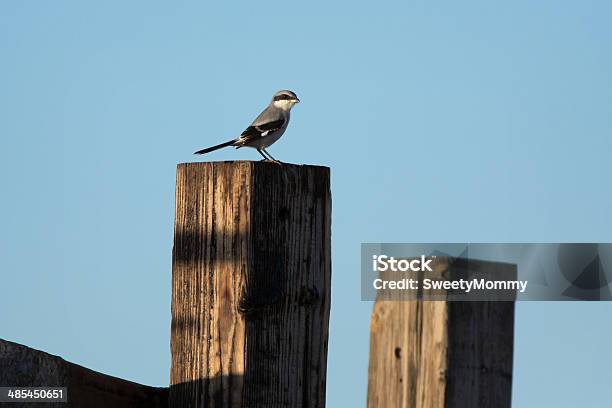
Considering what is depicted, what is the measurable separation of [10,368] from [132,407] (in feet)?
2.11

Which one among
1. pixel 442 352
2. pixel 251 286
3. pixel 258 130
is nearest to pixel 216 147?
pixel 258 130

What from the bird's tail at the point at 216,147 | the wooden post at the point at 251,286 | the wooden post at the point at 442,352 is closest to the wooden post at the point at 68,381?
the wooden post at the point at 251,286

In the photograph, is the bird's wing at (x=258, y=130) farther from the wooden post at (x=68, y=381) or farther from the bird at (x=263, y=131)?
the wooden post at (x=68, y=381)

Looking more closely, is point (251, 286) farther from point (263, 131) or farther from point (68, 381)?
point (263, 131)

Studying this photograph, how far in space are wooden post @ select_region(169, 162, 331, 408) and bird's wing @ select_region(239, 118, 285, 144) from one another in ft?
14.7

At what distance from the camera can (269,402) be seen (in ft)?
13.1

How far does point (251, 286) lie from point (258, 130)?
4.89 metres

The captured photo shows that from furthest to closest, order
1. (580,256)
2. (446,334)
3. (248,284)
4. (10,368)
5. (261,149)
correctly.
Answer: (261,149) → (580,256) → (248,284) → (10,368) → (446,334)

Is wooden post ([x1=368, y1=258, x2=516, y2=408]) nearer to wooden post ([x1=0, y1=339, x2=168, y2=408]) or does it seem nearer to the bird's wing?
wooden post ([x1=0, y1=339, x2=168, y2=408])

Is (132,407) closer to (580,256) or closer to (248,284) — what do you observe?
(248,284)

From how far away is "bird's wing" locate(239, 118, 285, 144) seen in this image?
28.4ft

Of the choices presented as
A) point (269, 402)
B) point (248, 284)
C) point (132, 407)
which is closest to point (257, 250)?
point (248, 284)

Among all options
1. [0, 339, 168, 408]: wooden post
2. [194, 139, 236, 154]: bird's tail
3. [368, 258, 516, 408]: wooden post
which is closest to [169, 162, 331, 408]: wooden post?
[0, 339, 168, 408]: wooden post

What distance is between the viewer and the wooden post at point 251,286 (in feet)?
13.1
